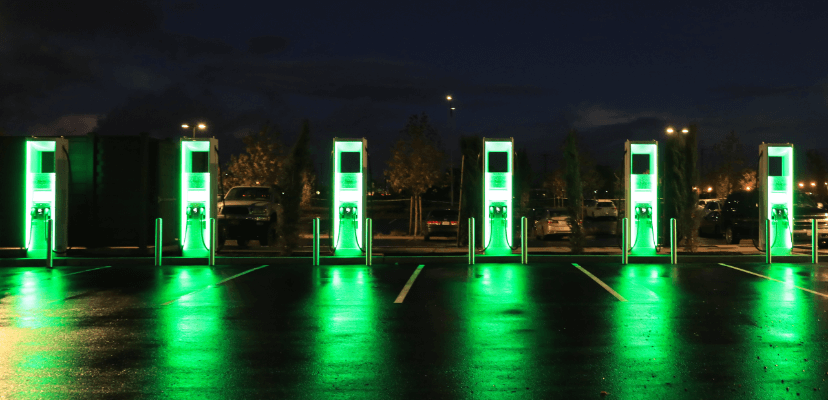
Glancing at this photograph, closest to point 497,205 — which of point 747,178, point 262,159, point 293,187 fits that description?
point 293,187

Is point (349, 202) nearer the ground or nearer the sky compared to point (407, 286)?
nearer the sky

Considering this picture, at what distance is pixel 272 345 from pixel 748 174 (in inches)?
2441

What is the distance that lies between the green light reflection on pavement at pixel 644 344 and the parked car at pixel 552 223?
43.2 feet

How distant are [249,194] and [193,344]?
15.3m

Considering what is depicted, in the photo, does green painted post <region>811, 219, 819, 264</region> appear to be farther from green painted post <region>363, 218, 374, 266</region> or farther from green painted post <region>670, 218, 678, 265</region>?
green painted post <region>363, 218, 374, 266</region>

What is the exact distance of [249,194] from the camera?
22312mm

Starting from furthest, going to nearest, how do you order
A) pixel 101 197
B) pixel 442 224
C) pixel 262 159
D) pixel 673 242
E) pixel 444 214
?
1. pixel 262 159
2. pixel 444 214
3. pixel 442 224
4. pixel 101 197
5. pixel 673 242

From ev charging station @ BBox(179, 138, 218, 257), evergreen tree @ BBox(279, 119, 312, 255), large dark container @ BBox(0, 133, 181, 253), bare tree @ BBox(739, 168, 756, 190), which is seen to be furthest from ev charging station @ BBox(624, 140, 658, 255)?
bare tree @ BBox(739, 168, 756, 190)

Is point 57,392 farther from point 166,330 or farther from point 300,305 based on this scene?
point 300,305

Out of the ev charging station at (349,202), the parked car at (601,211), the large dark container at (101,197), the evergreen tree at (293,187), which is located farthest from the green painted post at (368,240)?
the parked car at (601,211)

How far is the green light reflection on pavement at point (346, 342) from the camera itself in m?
5.84

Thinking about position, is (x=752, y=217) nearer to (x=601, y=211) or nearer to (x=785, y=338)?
(x=601, y=211)

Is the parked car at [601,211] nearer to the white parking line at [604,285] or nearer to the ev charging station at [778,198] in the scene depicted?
the ev charging station at [778,198]

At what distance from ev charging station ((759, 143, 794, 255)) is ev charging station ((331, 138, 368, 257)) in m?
10.3
